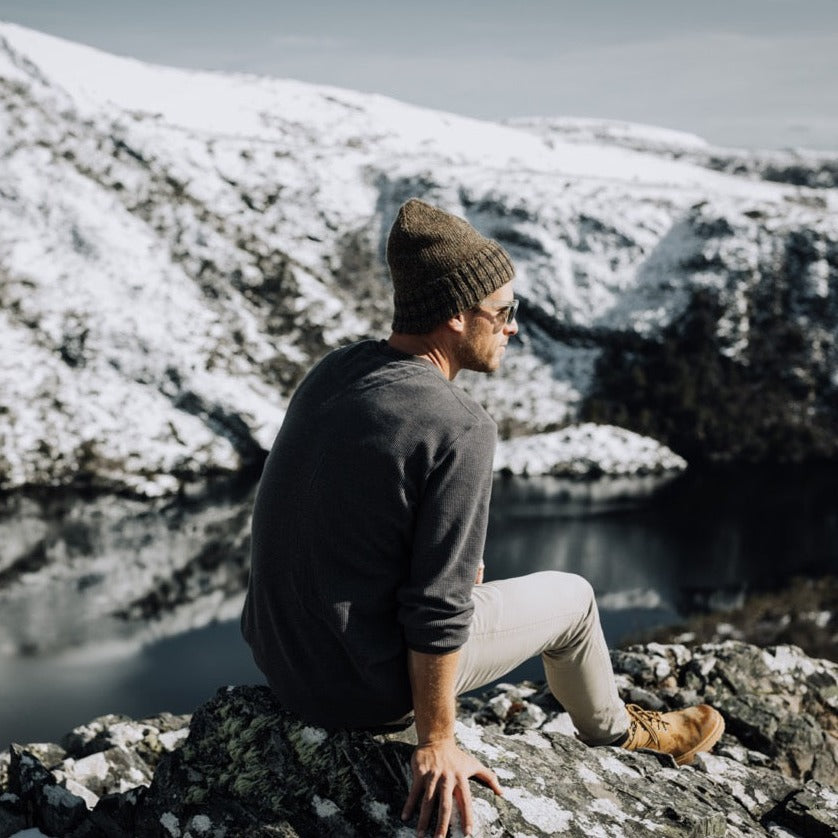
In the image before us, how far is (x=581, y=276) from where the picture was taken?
280 feet

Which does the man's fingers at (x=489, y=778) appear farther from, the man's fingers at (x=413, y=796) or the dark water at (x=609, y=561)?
the dark water at (x=609, y=561)

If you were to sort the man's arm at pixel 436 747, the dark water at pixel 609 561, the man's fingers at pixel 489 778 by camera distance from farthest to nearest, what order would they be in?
1. the dark water at pixel 609 561
2. the man's fingers at pixel 489 778
3. the man's arm at pixel 436 747

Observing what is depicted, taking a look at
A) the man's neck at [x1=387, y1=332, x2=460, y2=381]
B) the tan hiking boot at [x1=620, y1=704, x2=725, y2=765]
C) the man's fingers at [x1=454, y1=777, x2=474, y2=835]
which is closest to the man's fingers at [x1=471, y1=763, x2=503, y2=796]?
the man's fingers at [x1=454, y1=777, x2=474, y2=835]

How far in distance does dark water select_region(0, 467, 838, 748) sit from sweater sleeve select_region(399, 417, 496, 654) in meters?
22.2

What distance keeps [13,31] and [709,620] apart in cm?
9575

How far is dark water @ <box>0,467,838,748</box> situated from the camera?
25.8 meters

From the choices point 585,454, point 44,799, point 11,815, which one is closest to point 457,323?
point 44,799

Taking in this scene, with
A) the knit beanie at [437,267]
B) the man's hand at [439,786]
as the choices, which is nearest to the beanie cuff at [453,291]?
the knit beanie at [437,267]

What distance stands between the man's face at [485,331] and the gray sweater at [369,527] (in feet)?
0.80

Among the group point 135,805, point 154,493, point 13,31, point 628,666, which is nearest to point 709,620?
point 628,666

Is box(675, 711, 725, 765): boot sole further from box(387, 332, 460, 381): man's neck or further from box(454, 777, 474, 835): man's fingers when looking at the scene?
box(387, 332, 460, 381): man's neck

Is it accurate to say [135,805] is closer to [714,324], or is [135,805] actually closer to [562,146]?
[714,324]

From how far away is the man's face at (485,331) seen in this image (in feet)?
12.3

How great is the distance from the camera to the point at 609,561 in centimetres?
3975
